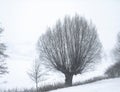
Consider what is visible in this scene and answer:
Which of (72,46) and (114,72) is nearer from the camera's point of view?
(72,46)

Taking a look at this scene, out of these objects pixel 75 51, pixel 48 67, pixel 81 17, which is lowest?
pixel 48 67

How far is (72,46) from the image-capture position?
81.5 ft

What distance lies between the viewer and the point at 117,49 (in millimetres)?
44656

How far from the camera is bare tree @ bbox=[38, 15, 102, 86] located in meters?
24.8

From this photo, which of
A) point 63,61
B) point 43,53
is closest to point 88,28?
point 63,61

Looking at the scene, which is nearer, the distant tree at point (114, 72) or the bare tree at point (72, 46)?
the bare tree at point (72, 46)

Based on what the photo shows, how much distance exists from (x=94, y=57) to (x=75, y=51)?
3.09 meters

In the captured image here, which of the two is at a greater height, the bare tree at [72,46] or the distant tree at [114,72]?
the bare tree at [72,46]

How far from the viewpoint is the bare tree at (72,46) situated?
24781 millimetres

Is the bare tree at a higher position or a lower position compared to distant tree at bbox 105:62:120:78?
higher

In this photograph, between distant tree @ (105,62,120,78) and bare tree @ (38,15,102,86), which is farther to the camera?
distant tree @ (105,62,120,78)

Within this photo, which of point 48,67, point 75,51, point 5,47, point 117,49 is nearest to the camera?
point 5,47

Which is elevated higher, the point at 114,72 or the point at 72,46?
the point at 72,46

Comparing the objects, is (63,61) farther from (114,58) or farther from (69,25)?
(114,58)
